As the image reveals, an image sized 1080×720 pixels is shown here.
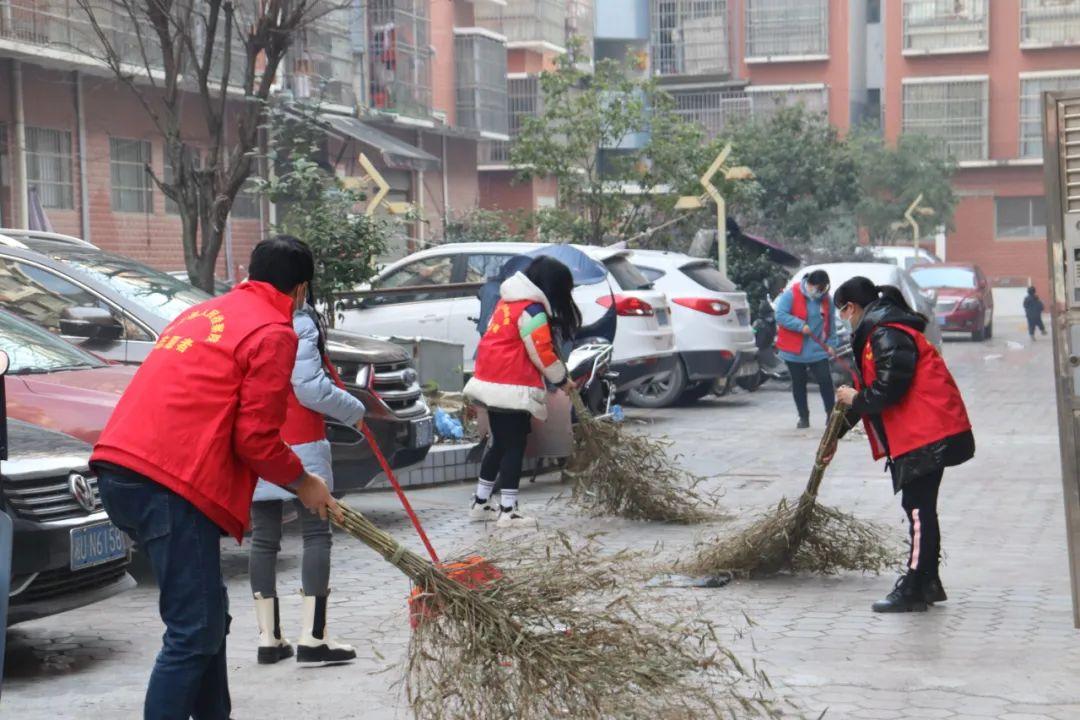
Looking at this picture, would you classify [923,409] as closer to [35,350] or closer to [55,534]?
[55,534]

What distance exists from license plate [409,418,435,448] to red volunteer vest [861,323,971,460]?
11.8 ft

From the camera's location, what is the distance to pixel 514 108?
48.2m

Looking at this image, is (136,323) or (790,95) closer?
(136,323)

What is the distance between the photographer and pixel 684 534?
10.0 m

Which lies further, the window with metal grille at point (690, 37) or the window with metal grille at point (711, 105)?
the window with metal grille at point (690, 37)

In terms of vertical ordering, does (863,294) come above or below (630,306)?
above

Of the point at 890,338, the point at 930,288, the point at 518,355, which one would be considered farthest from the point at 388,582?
the point at 930,288

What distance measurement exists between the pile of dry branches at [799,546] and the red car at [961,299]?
957 inches

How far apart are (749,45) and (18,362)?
52.1 meters

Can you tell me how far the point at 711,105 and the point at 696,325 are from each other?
41.3 m

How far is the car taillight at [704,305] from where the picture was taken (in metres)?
17.8

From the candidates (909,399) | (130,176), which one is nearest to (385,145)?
(130,176)

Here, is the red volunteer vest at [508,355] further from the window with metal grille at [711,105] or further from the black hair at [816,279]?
the window with metal grille at [711,105]

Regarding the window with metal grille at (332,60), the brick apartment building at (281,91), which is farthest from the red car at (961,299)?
the window with metal grille at (332,60)
